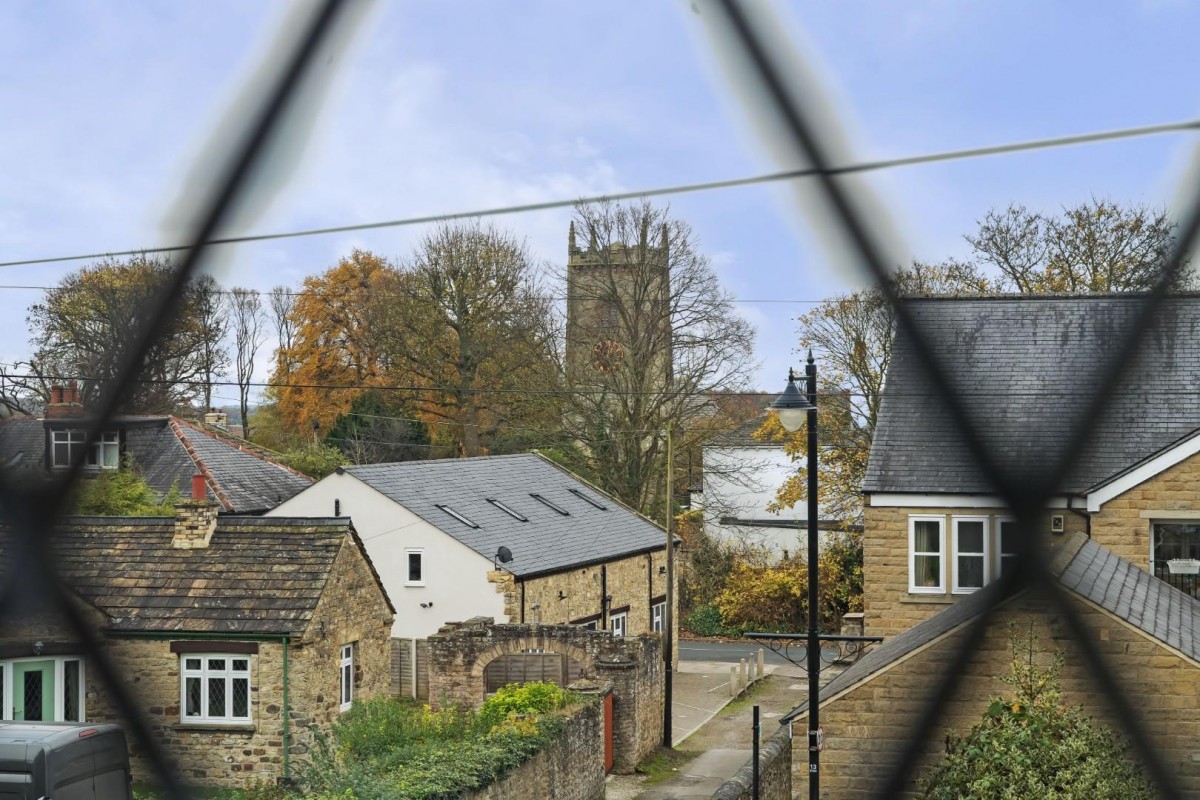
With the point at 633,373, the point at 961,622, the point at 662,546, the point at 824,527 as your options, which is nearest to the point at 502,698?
the point at 824,527

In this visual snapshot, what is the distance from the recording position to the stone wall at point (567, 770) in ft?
46.8

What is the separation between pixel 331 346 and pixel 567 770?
16.4 m

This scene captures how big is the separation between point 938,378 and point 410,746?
47.1 feet

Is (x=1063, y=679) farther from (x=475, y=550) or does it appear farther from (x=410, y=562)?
(x=410, y=562)

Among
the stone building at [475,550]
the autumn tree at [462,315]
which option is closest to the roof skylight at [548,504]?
the stone building at [475,550]

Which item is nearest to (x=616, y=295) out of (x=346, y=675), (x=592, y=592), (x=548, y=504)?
(x=346, y=675)

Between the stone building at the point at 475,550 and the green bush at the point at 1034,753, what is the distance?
2015cm

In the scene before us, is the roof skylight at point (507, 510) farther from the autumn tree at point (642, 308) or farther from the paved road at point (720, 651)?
the autumn tree at point (642, 308)

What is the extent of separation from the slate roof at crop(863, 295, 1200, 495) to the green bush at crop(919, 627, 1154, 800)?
0.13 meters

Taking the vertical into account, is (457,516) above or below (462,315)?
below

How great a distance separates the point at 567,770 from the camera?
16.9 meters

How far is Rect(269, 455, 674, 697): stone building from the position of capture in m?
24.7

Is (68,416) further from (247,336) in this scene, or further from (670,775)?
(670,775)

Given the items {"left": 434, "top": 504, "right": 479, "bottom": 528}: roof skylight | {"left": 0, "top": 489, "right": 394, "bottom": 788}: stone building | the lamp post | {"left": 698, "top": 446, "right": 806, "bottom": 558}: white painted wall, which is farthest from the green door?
{"left": 698, "top": 446, "right": 806, "bottom": 558}: white painted wall
